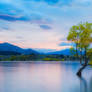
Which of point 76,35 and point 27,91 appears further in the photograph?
point 76,35

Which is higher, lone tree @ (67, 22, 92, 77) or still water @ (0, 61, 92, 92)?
lone tree @ (67, 22, 92, 77)

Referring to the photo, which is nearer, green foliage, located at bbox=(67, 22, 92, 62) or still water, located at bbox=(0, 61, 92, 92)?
still water, located at bbox=(0, 61, 92, 92)

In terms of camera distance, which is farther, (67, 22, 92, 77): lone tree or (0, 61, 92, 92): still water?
(67, 22, 92, 77): lone tree

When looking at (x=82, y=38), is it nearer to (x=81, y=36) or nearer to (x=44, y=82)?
(x=81, y=36)

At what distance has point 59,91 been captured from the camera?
2080 centimetres

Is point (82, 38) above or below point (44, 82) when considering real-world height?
above

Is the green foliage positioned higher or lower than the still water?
higher

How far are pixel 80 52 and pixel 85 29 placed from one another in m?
5.47

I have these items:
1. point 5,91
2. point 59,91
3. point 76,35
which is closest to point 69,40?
point 76,35

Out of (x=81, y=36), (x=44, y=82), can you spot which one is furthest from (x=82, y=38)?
(x=44, y=82)

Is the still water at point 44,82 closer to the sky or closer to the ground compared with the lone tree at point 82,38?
closer to the ground

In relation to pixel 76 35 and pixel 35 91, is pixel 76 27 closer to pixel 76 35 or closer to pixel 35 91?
pixel 76 35

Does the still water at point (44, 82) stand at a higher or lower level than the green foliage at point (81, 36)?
lower

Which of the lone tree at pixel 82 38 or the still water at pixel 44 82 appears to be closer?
the still water at pixel 44 82
